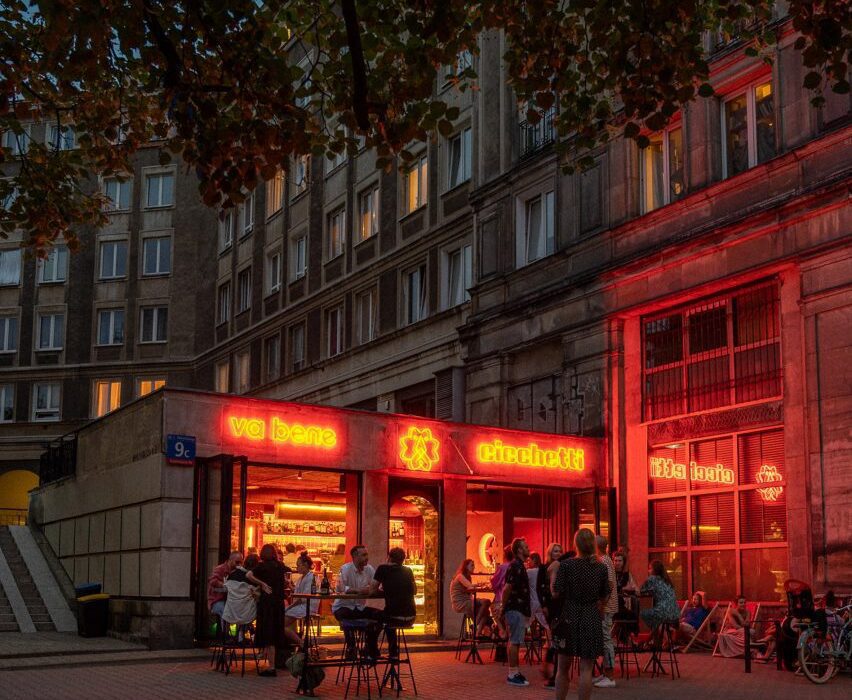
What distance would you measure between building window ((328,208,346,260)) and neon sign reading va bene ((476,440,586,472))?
1484 cm

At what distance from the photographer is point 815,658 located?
15562 millimetres

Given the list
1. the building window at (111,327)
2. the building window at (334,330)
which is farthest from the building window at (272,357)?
the building window at (111,327)

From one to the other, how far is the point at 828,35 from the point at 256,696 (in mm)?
9259

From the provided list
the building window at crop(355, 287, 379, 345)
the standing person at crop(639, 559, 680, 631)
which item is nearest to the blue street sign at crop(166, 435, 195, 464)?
the standing person at crop(639, 559, 680, 631)

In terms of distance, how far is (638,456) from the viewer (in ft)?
74.6

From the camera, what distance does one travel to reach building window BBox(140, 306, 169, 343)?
49.9 meters

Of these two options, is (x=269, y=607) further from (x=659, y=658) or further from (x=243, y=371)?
(x=243, y=371)

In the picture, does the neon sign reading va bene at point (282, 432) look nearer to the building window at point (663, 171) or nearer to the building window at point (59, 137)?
the building window at point (59, 137)

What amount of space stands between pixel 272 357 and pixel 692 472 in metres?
21.2

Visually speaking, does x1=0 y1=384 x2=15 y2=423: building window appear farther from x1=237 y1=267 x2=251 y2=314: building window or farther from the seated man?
the seated man

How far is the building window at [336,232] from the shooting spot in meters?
36.2

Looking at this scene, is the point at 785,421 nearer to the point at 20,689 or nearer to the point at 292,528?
the point at 292,528

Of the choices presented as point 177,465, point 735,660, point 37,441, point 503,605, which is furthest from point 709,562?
point 37,441

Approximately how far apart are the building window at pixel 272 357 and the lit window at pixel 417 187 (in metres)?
9.14
